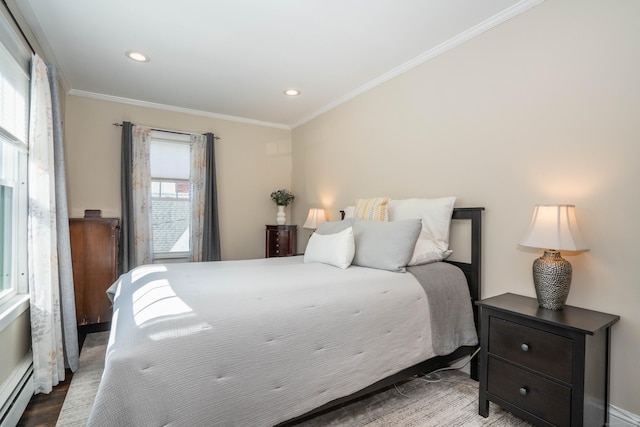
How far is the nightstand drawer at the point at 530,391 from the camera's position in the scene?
153 centimetres

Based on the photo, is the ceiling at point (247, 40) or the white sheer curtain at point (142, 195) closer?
the ceiling at point (247, 40)

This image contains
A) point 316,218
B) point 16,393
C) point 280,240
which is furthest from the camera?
point 280,240

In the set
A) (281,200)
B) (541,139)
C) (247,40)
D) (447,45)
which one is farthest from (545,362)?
(281,200)

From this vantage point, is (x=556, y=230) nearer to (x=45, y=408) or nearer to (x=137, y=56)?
(x=45, y=408)

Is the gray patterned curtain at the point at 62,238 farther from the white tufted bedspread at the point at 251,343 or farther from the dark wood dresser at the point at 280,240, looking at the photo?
the dark wood dresser at the point at 280,240

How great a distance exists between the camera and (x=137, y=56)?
9.10 feet

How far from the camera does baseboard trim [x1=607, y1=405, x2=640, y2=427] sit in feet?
5.31

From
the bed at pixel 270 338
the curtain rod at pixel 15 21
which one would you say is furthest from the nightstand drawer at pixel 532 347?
the curtain rod at pixel 15 21

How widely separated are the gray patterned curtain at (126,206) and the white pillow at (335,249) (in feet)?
7.82

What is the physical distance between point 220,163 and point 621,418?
4395 mm

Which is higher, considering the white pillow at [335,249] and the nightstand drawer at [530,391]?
the white pillow at [335,249]

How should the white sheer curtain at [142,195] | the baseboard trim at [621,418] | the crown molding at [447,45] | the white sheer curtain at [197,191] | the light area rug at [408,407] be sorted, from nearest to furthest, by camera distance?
the baseboard trim at [621,418]
the light area rug at [408,407]
the crown molding at [447,45]
the white sheer curtain at [142,195]
the white sheer curtain at [197,191]

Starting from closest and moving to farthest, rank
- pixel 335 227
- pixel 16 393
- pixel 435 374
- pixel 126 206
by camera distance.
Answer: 1. pixel 16 393
2. pixel 435 374
3. pixel 335 227
4. pixel 126 206

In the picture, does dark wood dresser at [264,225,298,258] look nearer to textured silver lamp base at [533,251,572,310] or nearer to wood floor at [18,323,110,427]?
wood floor at [18,323,110,427]
